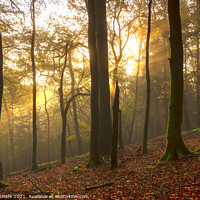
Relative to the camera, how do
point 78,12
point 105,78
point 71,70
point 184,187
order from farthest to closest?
1. point 71,70
2. point 78,12
3. point 105,78
4. point 184,187

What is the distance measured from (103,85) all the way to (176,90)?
5.67 metres

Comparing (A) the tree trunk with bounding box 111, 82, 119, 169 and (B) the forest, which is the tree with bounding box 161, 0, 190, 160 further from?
(A) the tree trunk with bounding box 111, 82, 119, 169

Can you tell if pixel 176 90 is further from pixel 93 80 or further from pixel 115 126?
pixel 93 80

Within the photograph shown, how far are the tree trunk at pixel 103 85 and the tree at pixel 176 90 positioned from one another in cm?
483

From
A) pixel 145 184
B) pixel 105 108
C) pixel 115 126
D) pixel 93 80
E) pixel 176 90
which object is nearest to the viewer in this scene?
pixel 145 184

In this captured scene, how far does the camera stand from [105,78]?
39.5ft

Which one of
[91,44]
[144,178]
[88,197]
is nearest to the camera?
[88,197]

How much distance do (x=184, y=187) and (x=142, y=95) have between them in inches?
1060

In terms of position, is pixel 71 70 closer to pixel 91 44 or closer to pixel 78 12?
pixel 78 12

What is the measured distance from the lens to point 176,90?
7098 millimetres

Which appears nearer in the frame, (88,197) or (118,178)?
(88,197)

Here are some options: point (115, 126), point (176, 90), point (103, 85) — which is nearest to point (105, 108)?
point (103, 85)

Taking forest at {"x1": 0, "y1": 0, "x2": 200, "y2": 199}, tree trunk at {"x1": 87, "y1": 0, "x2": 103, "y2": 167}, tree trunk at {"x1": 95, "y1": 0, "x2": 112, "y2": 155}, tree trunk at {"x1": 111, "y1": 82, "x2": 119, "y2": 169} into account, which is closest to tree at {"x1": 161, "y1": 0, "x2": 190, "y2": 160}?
forest at {"x1": 0, "y1": 0, "x2": 200, "y2": 199}

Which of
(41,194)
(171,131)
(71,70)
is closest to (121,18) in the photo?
(71,70)
